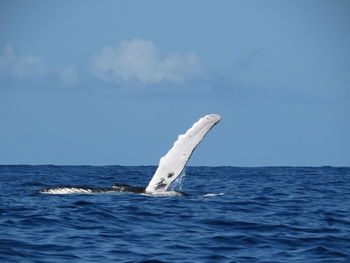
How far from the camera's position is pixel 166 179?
15961 mm

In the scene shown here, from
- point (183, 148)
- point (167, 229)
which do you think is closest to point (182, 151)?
point (183, 148)

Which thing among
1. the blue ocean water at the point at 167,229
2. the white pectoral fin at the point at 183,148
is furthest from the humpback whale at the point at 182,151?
the blue ocean water at the point at 167,229

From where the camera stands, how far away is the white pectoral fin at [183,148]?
605 inches

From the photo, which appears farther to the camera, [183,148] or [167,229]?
[183,148]

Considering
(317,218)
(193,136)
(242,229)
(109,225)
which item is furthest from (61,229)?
(317,218)

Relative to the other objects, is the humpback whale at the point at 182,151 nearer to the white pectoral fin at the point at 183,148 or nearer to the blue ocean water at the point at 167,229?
the white pectoral fin at the point at 183,148

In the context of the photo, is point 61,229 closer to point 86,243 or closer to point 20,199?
point 86,243

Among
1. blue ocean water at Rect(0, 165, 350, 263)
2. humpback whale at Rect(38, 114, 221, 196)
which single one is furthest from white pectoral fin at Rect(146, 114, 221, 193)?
blue ocean water at Rect(0, 165, 350, 263)

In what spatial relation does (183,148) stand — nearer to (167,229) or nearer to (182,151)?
(182,151)

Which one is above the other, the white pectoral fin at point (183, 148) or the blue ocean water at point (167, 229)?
the white pectoral fin at point (183, 148)

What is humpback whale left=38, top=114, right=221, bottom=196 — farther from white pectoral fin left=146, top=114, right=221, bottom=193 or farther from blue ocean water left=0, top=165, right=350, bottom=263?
blue ocean water left=0, top=165, right=350, bottom=263

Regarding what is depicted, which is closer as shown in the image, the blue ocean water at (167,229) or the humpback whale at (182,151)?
the blue ocean water at (167,229)

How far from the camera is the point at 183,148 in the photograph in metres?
15.5

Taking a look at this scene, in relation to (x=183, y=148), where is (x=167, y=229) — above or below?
below
